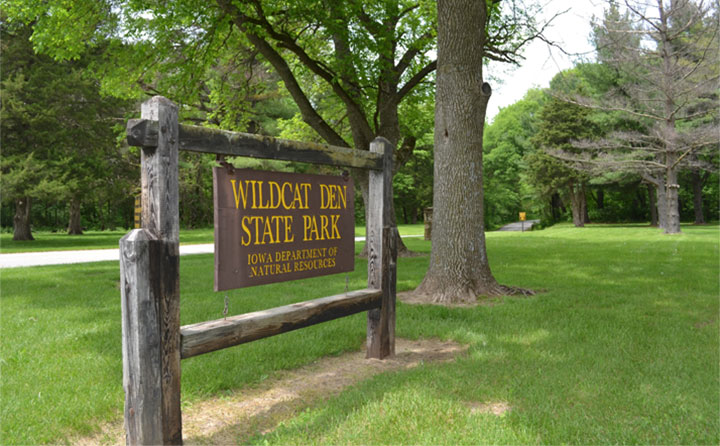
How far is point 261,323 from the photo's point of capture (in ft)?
12.3

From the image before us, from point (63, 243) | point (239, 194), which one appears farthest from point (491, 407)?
point (63, 243)

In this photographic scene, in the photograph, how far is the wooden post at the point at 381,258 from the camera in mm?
5086

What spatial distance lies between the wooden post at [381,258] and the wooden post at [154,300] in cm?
234

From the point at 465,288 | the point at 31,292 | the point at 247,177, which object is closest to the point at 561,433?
the point at 247,177

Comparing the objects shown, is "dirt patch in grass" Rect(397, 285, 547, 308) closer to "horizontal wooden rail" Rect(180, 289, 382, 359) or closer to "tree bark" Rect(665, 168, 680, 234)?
"horizontal wooden rail" Rect(180, 289, 382, 359)

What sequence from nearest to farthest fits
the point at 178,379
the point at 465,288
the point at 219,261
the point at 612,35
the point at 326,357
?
the point at 178,379 < the point at 219,261 < the point at 326,357 < the point at 465,288 < the point at 612,35

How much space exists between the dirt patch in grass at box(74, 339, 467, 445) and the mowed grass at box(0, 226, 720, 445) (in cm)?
14

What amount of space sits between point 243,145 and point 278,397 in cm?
206

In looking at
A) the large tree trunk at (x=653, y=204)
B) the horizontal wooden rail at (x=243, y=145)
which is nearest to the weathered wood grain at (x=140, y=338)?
the horizontal wooden rail at (x=243, y=145)

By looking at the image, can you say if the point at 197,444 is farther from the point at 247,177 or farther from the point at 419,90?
the point at 419,90

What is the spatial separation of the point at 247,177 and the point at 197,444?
6.12ft

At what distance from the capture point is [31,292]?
8.91 metres

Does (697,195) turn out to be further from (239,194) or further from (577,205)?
(239,194)

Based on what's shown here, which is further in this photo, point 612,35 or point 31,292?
point 612,35
